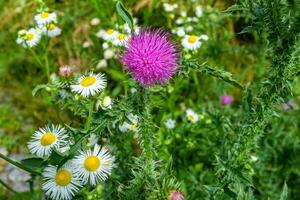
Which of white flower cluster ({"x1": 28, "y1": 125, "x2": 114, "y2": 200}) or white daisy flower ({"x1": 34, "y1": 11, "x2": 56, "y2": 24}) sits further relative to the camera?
white daisy flower ({"x1": 34, "y1": 11, "x2": 56, "y2": 24})

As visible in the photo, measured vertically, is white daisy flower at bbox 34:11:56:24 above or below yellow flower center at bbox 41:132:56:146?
above

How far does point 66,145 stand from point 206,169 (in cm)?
117

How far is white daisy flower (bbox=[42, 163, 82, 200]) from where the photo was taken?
67.8 inches

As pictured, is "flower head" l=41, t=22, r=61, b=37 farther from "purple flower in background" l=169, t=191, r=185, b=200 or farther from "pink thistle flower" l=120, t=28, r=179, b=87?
"purple flower in background" l=169, t=191, r=185, b=200

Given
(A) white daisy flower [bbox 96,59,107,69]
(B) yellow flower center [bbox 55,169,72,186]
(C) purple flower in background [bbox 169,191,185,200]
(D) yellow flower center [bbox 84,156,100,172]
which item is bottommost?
(A) white daisy flower [bbox 96,59,107,69]

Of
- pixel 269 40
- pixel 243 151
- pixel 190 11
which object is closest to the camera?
pixel 269 40

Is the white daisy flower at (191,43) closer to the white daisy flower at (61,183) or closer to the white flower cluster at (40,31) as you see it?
the white flower cluster at (40,31)

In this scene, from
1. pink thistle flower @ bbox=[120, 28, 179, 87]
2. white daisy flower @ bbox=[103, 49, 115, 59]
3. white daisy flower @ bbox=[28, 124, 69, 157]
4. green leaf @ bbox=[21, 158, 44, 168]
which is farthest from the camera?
white daisy flower @ bbox=[103, 49, 115, 59]

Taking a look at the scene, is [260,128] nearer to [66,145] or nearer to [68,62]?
[66,145]

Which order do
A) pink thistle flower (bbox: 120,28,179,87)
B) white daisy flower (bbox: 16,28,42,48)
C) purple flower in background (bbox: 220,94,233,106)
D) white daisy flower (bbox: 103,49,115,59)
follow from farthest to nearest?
white daisy flower (bbox: 103,49,115,59), purple flower in background (bbox: 220,94,233,106), white daisy flower (bbox: 16,28,42,48), pink thistle flower (bbox: 120,28,179,87)

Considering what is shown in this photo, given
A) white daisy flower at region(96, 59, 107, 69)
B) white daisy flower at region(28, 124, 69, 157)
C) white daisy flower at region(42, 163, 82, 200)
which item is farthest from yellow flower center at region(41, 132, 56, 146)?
white daisy flower at region(96, 59, 107, 69)

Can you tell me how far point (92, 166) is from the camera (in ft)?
5.70

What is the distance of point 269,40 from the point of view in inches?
62.9

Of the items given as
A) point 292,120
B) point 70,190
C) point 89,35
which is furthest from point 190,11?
point 70,190
